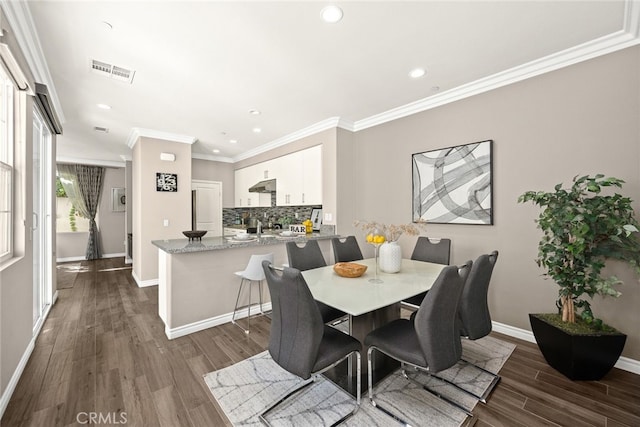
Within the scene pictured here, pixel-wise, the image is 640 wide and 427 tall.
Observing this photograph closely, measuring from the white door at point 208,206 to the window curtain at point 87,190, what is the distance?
3.00m

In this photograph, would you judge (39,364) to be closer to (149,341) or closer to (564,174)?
(149,341)

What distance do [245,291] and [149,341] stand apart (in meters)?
1.06

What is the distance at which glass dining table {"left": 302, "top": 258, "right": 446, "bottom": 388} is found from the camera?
1.65 meters

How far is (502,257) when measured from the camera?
2799 millimetres

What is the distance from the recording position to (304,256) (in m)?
2.74

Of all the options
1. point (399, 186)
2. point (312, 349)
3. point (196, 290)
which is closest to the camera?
point (312, 349)

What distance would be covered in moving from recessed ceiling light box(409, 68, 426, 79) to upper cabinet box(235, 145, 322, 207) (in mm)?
1796

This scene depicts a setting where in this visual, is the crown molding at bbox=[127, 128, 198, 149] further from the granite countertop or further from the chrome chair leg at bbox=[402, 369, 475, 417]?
the chrome chair leg at bbox=[402, 369, 475, 417]

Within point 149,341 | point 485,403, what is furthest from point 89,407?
point 485,403

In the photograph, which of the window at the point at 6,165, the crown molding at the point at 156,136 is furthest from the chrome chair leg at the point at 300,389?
the crown molding at the point at 156,136

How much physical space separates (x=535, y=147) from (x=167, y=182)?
5.18 metres

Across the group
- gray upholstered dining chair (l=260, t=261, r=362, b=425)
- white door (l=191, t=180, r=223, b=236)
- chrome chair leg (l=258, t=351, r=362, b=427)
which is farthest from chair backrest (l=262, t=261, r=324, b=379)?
white door (l=191, t=180, r=223, b=236)

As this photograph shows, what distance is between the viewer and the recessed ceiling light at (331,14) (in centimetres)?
182

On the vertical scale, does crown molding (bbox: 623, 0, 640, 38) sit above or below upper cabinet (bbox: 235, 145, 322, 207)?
above
